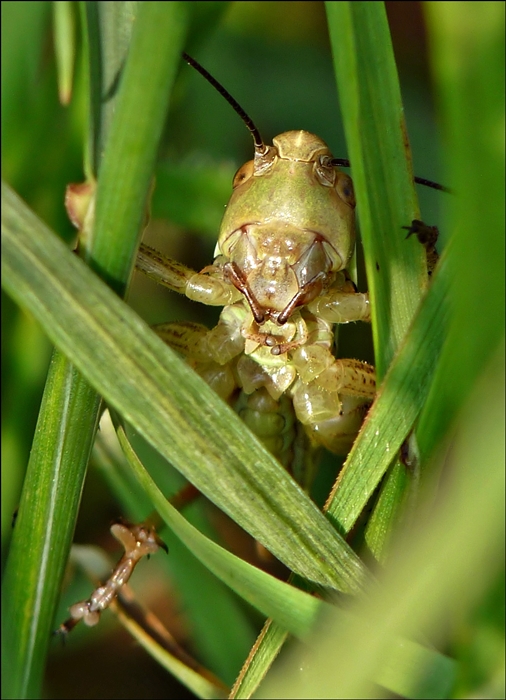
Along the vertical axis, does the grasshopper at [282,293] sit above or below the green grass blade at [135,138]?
below

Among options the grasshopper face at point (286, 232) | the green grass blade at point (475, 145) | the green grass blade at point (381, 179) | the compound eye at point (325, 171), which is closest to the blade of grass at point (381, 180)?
the green grass blade at point (381, 179)

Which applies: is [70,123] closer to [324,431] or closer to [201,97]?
[324,431]

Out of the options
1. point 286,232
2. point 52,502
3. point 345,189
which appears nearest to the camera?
point 52,502

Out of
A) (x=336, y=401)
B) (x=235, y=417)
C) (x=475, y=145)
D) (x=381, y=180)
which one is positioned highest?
(x=475, y=145)

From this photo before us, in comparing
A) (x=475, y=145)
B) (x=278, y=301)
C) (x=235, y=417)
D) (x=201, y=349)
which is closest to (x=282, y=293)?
(x=278, y=301)

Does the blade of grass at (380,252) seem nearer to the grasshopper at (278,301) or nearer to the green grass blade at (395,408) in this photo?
the green grass blade at (395,408)

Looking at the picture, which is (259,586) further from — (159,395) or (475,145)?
(475,145)

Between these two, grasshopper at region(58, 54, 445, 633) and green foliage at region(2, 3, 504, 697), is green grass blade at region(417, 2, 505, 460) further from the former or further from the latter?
grasshopper at region(58, 54, 445, 633)
